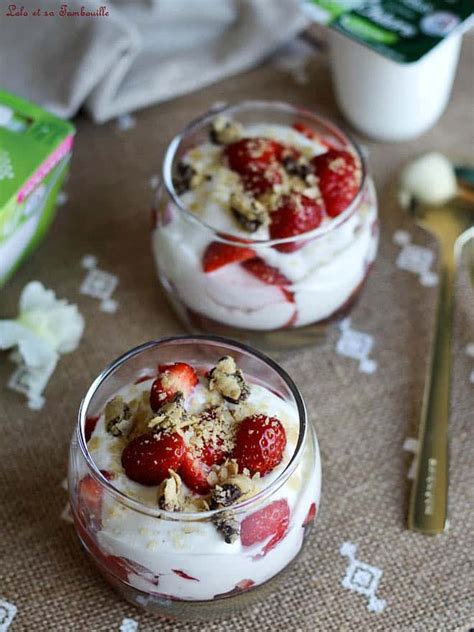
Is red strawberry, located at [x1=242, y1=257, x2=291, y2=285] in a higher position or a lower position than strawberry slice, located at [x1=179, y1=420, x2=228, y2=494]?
lower

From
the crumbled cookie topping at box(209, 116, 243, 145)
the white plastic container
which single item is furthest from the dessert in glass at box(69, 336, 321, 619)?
the white plastic container

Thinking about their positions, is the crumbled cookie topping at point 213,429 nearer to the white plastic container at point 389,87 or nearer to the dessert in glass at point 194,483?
the dessert in glass at point 194,483

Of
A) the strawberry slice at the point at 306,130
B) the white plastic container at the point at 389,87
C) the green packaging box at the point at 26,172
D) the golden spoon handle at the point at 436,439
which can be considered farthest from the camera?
the white plastic container at the point at 389,87

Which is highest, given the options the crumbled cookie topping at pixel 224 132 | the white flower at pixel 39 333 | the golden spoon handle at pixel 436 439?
the crumbled cookie topping at pixel 224 132

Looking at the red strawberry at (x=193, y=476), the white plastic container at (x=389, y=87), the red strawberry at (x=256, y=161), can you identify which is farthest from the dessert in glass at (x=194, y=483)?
the white plastic container at (x=389, y=87)

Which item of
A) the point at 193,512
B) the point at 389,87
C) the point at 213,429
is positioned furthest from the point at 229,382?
the point at 389,87

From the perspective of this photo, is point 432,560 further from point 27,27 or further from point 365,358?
point 27,27

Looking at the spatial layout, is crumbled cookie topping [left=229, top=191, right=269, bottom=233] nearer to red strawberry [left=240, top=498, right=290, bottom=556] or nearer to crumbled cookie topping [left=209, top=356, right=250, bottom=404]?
crumbled cookie topping [left=209, top=356, right=250, bottom=404]
